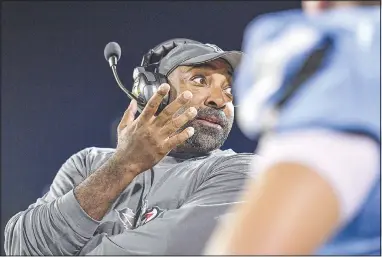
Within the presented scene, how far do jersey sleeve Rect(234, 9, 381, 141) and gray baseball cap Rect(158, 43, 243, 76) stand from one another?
0.78 metres

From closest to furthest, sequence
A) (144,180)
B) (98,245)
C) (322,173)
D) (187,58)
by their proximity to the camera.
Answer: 1. (322,173)
2. (98,245)
3. (144,180)
4. (187,58)

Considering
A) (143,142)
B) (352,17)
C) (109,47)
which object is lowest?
(143,142)

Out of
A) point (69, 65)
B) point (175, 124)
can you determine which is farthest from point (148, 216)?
point (69, 65)

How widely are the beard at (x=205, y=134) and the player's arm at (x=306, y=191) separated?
0.82 meters

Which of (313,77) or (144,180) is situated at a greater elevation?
(313,77)

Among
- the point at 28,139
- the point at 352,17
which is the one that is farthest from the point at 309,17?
the point at 28,139

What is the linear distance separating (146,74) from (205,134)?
6.4 inches

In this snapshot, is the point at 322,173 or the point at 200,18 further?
the point at 200,18

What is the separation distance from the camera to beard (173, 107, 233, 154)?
3.77 ft

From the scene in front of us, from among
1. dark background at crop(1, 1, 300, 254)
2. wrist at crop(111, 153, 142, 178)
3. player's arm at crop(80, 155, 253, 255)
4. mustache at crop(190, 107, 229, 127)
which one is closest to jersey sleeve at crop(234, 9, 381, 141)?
player's arm at crop(80, 155, 253, 255)

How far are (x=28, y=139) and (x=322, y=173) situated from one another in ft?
4.90

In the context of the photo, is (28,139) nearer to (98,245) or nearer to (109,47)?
(109,47)

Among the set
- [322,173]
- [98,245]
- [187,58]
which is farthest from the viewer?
[187,58]

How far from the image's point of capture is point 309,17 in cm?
37
